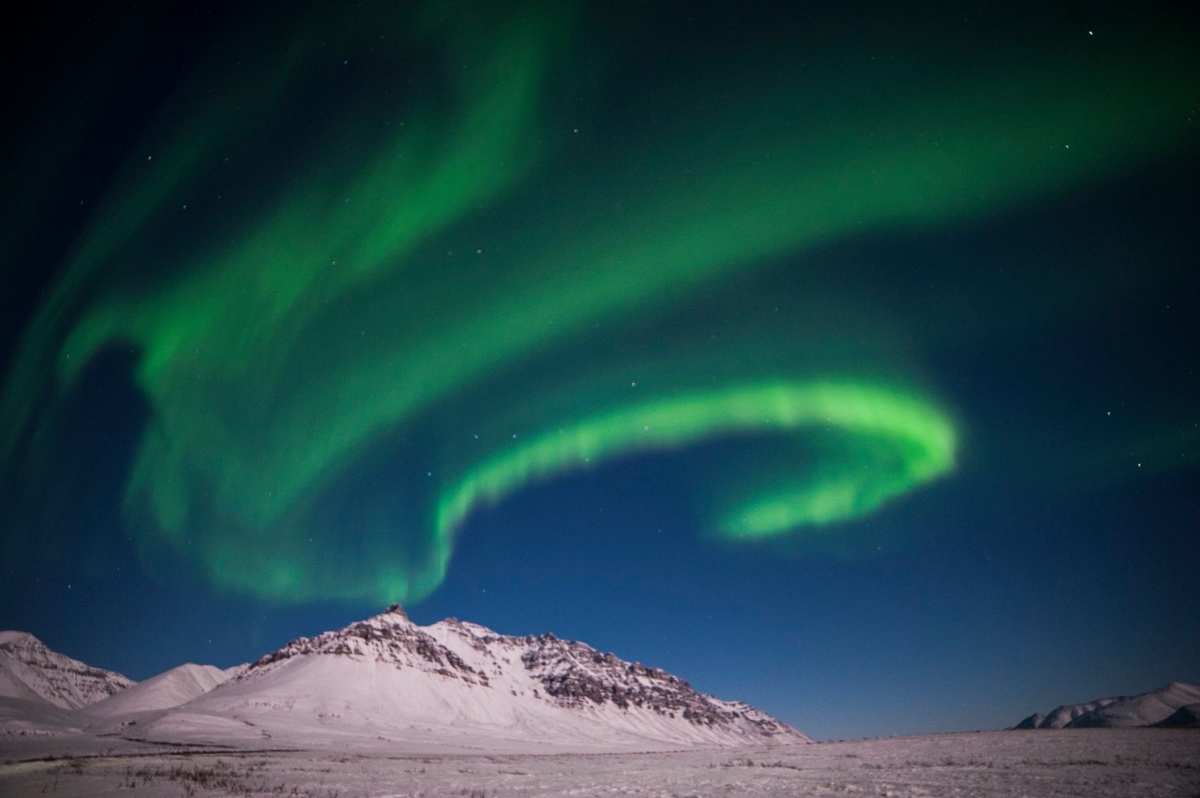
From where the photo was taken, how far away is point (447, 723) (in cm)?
19588

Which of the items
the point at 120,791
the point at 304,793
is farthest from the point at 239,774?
the point at 304,793

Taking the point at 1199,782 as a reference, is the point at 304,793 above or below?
below

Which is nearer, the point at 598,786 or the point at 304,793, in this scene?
the point at 304,793

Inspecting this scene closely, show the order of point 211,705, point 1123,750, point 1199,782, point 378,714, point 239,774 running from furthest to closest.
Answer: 1. point 378,714
2. point 211,705
3. point 1123,750
4. point 239,774
5. point 1199,782

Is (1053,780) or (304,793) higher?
(1053,780)

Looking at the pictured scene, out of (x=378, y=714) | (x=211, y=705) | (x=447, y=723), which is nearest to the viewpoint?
(x=211, y=705)

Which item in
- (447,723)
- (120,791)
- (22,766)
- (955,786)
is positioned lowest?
(447,723)

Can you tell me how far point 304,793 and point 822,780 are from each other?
19.9 meters

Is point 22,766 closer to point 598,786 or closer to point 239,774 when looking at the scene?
point 239,774

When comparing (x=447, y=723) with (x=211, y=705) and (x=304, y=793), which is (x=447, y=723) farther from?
(x=304, y=793)

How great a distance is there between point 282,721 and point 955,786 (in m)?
153

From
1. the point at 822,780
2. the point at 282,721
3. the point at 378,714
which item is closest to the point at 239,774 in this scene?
the point at 822,780

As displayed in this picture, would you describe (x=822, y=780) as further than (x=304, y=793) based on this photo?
Yes

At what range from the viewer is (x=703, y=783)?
23297 millimetres
